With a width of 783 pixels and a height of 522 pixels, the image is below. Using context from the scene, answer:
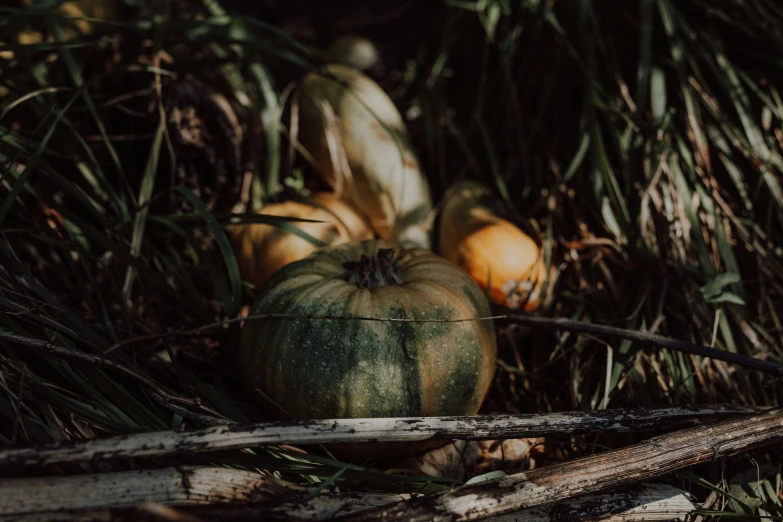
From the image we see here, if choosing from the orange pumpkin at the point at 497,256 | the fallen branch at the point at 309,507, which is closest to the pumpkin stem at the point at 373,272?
the orange pumpkin at the point at 497,256

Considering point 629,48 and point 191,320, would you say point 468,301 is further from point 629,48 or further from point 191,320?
point 629,48

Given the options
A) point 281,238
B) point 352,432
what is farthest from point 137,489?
point 281,238

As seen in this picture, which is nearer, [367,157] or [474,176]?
[367,157]

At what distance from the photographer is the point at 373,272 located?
81.1 inches

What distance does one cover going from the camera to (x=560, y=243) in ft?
9.41

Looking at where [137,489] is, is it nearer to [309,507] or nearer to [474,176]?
[309,507]

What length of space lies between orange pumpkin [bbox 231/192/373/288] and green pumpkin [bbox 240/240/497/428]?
449 mm

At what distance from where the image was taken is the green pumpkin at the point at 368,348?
186 centimetres

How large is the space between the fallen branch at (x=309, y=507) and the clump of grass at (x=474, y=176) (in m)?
0.21

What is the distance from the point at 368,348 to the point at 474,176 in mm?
1685

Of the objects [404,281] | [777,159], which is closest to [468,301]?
[404,281]

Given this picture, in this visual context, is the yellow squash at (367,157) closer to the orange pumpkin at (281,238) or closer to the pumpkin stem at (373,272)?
the orange pumpkin at (281,238)

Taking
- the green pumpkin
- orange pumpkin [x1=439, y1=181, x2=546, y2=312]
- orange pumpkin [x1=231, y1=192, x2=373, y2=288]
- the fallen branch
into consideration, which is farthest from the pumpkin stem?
the fallen branch

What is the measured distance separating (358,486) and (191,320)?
3.69ft
